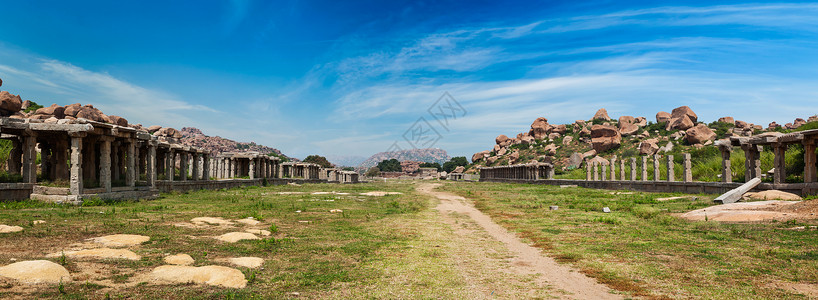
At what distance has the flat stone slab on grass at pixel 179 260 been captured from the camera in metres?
7.99

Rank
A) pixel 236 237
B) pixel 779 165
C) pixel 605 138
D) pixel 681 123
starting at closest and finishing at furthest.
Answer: pixel 236 237 < pixel 779 165 < pixel 681 123 < pixel 605 138

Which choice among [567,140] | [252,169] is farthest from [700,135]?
[252,169]

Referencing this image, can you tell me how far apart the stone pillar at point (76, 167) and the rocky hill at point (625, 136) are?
8030 cm

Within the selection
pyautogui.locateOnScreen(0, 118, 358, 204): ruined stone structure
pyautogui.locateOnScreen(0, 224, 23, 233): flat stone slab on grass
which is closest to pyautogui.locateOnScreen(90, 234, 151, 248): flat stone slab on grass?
pyautogui.locateOnScreen(0, 224, 23, 233): flat stone slab on grass

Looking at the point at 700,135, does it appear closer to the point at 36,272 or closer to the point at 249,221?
the point at 249,221

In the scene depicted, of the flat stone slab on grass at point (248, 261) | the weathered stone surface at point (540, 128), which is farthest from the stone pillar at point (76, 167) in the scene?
the weathered stone surface at point (540, 128)

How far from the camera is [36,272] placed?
655cm

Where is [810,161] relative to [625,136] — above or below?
below

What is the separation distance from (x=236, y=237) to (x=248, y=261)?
274 centimetres

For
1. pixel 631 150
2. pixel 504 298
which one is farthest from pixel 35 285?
pixel 631 150

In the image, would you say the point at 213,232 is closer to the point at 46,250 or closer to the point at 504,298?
the point at 46,250

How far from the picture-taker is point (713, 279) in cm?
721

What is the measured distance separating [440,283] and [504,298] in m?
1.23

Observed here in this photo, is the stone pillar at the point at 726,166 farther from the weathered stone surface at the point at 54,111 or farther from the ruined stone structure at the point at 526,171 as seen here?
the weathered stone surface at the point at 54,111
